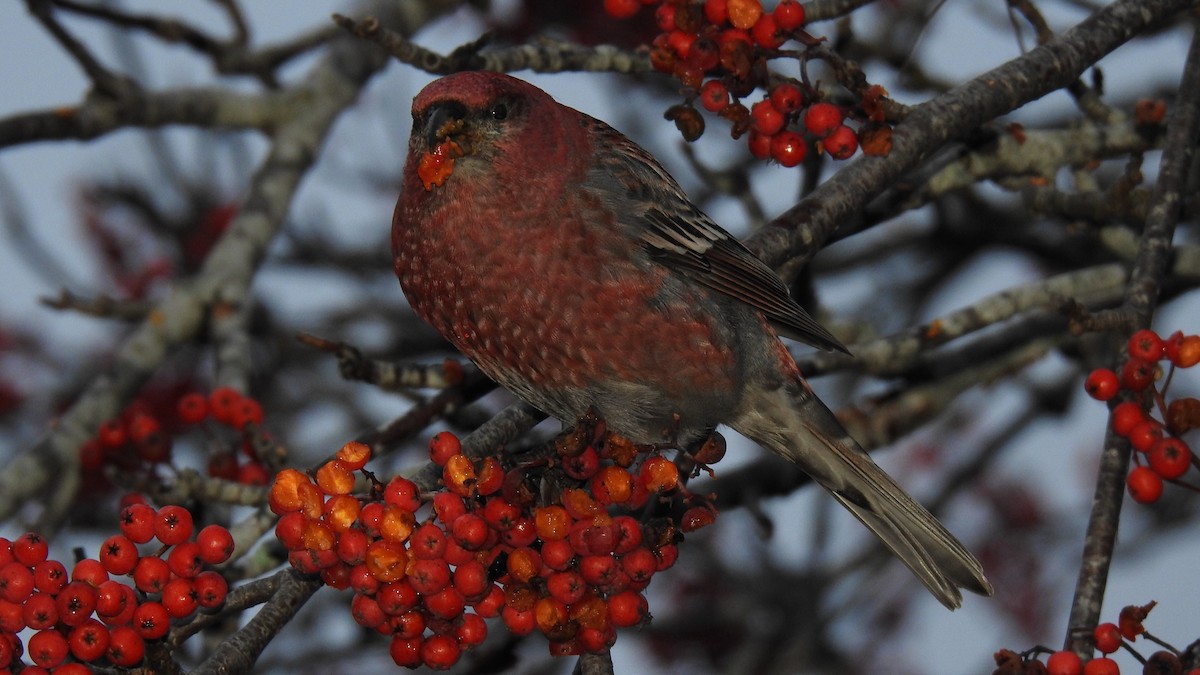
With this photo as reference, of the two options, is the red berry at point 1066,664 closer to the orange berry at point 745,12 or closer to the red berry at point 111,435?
the orange berry at point 745,12

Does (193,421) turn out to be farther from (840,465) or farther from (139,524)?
(840,465)

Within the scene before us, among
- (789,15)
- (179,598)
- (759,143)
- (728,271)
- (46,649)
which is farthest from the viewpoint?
(728,271)

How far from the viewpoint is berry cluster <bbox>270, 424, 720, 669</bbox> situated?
227 cm

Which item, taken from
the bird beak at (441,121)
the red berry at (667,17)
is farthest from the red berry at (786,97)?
the bird beak at (441,121)

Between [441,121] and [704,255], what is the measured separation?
0.71m

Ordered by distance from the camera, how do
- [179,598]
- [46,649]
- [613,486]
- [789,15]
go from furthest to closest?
1. [789,15]
2. [613,486]
3. [179,598]
4. [46,649]

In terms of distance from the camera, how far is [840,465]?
11.3 ft

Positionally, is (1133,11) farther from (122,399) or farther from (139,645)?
(122,399)

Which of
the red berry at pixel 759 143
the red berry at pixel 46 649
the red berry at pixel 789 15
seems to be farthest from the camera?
the red berry at pixel 759 143

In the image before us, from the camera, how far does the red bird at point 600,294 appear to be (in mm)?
3031

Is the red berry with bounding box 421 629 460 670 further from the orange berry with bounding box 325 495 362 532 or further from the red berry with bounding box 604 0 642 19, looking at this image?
the red berry with bounding box 604 0 642 19

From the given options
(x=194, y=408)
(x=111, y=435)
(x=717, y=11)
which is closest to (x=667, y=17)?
(x=717, y=11)

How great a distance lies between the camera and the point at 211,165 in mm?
5637

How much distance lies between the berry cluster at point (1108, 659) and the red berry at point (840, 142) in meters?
1.17
